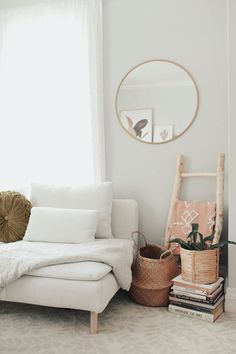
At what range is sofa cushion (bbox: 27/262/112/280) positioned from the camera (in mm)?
2266

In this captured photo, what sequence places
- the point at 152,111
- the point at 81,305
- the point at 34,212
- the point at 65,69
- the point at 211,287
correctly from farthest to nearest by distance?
1. the point at 65,69
2. the point at 152,111
3. the point at 34,212
4. the point at 211,287
5. the point at 81,305

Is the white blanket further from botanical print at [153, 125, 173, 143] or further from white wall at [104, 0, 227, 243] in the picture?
botanical print at [153, 125, 173, 143]

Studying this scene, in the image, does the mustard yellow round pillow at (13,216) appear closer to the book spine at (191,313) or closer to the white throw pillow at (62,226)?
the white throw pillow at (62,226)

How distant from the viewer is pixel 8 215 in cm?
311

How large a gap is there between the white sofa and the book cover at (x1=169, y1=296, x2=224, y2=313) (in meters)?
0.46

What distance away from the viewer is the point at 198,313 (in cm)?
247

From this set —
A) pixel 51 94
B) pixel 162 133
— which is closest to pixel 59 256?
pixel 162 133

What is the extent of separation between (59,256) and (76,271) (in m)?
0.18

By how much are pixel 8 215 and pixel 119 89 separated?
1451 millimetres

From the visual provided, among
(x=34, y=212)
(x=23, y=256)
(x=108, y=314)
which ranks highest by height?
(x=34, y=212)

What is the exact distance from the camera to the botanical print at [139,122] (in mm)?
3227

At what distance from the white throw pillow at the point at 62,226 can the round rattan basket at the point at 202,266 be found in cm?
78

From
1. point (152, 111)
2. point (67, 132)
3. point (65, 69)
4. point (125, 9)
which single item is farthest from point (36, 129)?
point (125, 9)

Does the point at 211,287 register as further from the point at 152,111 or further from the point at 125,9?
the point at 125,9
